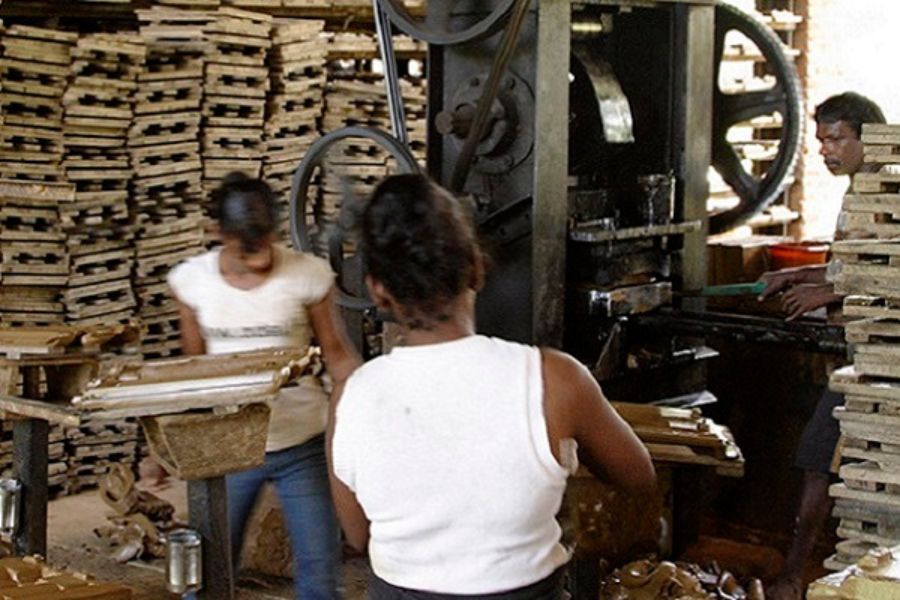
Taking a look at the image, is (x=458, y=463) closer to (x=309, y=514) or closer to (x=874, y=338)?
(x=309, y=514)

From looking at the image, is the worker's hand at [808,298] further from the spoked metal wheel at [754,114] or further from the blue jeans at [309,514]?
the blue jeans at [309,514]

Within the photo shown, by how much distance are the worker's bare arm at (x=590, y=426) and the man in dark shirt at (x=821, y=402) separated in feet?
10.5

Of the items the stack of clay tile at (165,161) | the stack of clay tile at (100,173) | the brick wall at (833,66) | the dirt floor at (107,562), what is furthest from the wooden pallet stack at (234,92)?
the brick wall at (833,66)

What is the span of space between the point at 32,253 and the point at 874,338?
495cm

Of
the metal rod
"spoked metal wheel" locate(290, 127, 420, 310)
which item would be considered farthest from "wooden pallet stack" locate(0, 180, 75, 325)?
the metal rod

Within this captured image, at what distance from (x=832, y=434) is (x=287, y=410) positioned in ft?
8.39

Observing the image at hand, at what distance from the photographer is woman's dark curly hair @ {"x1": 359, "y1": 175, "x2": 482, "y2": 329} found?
308 cm

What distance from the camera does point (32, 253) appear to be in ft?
27.6

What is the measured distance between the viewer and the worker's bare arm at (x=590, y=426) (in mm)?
2982

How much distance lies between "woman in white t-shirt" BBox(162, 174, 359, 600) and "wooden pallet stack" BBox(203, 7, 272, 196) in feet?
13.9

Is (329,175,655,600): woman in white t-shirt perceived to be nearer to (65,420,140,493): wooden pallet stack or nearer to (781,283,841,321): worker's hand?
(781,283,841,321): worker's hand

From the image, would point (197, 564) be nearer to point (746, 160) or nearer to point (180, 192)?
point (180, 192)

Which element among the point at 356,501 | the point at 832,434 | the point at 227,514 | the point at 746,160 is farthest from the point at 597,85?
the point at 746,160

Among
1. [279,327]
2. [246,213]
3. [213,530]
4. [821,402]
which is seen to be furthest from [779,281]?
[213,530]
